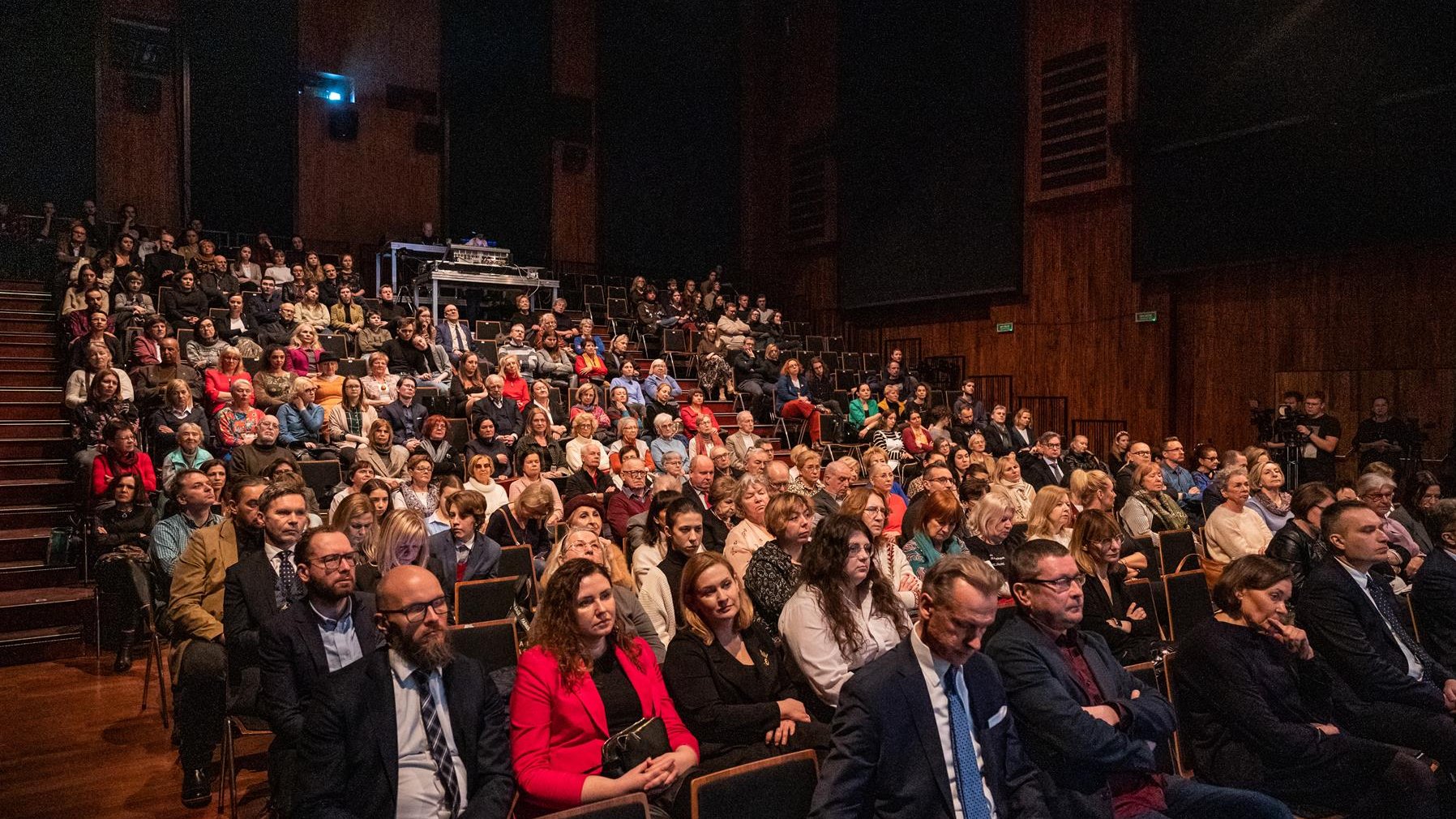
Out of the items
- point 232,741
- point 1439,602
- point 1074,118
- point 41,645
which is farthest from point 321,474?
point 1074,118

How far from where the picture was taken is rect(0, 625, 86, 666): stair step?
5.00m

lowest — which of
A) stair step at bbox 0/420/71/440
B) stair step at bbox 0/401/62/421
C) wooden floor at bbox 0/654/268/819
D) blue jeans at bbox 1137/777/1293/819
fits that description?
wooden floor at bbox 0/654/268/819

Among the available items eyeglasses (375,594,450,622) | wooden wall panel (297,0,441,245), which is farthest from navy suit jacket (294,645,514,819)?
wooden wall panel (297,0,441,245)

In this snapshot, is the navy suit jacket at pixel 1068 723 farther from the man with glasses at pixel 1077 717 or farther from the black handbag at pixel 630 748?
the black handbag at pixel 630 748

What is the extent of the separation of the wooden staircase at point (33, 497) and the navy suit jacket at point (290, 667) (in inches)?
137

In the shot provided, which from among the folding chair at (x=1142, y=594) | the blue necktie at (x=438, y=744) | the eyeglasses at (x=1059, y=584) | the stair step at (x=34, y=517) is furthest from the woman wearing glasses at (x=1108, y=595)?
the stair step at (x=34, y=517)

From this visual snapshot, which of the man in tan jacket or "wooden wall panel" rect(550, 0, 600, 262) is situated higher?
"wooden wall panel" rect(550, 0, 600, 262)

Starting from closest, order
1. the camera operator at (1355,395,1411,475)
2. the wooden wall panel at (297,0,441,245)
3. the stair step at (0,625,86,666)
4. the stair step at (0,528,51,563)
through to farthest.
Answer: the stair step at (0,625,86,666), the stair step at (0,528,51,563), the camera operator at (1355,395,1411,475), the wooden wall panel at (297,0,441,245)

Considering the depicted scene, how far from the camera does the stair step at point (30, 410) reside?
22.4 ft

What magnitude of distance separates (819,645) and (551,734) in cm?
85

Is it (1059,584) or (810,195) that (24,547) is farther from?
(810,195)

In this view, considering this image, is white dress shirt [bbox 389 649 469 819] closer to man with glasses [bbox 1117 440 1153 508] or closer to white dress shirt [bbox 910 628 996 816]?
white dress shirt [bbox 910 628 996 816]

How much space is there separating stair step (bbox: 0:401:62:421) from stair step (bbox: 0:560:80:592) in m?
1.61

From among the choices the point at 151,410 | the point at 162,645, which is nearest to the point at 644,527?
the point at 162,645
